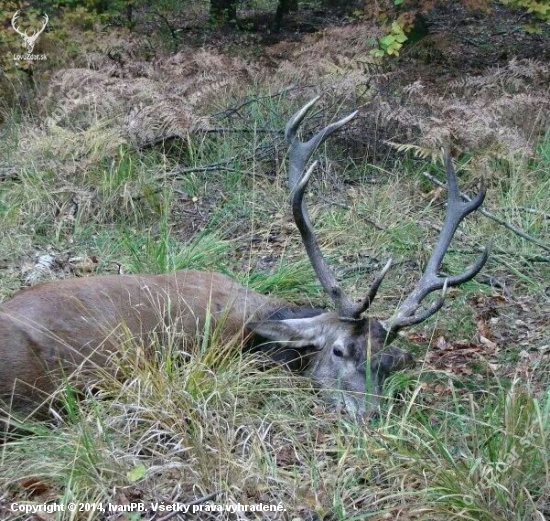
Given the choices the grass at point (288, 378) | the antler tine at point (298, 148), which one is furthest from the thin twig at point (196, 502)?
the antler tine at point (298, 148)

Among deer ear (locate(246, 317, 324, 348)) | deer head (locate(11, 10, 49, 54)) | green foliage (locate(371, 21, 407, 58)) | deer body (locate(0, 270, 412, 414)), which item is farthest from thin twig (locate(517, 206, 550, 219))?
deer head (locate(11, 10, 49, 54))

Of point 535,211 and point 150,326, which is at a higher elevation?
point 150,326

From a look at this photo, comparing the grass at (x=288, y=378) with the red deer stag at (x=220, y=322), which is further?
the red deer stag at (x=220, y=322)

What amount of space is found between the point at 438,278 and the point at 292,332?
90 centimetres

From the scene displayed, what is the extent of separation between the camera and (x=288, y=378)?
16.0ft

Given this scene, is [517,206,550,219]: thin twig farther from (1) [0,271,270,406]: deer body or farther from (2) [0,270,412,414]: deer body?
(1) [0,271,270,406]: deer body

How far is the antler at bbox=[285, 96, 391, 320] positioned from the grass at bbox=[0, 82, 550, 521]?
44 cm

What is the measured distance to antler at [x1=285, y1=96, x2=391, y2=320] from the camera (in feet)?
16.0

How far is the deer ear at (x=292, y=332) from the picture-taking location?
5109mm

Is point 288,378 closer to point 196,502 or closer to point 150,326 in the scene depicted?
point 150,326

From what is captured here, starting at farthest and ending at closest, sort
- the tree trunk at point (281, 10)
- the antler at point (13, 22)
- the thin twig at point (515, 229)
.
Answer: the tree trunk at point (281, 10) → the antler at point (13, 22) → the thin twig at point (515, 229)

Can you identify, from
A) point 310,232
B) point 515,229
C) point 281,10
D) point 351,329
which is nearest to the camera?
point 351,329

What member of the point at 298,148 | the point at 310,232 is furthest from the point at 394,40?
the point at 310,232

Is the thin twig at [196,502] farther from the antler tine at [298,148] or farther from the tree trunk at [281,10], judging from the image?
the tree trunk at [281,10]
